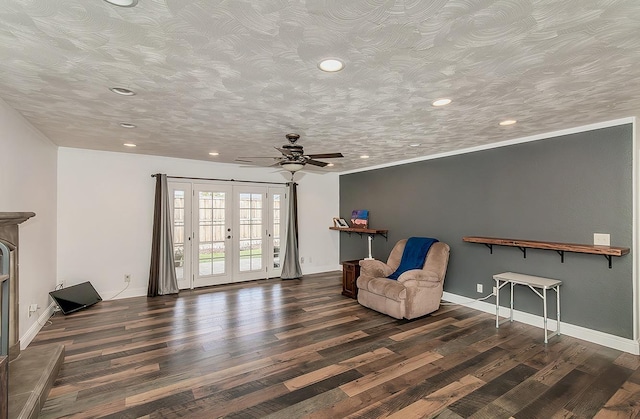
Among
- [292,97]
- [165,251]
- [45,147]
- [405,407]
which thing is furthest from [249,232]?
[405,407]

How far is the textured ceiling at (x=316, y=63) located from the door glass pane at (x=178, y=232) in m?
2.23

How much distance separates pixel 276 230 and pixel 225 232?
118 centimetres

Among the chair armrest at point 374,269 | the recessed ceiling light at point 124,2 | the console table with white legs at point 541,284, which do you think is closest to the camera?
the recessed ceiling light at point 124,2

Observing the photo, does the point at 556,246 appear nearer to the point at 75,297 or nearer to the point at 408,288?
the point at 408,288

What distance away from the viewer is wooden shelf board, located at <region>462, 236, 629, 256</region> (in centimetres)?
318

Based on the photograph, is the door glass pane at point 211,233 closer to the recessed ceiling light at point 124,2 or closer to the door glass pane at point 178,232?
the door glass pane at point 178,232

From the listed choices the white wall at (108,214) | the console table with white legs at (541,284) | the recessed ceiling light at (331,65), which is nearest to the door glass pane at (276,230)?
the white wall at (108,214)

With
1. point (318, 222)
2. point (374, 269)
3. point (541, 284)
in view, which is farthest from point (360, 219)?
point (541, 284)

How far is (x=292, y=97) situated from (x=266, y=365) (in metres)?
2.56

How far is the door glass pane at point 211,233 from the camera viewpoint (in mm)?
5988

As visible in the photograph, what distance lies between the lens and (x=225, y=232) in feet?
20.4

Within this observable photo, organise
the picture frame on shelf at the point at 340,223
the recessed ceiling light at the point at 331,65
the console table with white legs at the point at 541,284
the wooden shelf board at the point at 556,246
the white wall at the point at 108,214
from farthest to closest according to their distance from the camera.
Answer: the picture frame on shelf at the point at 340,223, the white wall at the point at 108,214, the console table with white legs at the point at 541,284, the wooden shelf board at the point at 556,246, the recessed ceiling light at the point at 331,65

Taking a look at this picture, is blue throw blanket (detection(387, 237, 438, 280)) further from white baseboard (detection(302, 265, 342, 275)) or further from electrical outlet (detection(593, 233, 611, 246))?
white baseboard (detection(302, 265, 342, 275))

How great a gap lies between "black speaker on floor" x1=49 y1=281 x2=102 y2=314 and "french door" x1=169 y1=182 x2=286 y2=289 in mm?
1339
